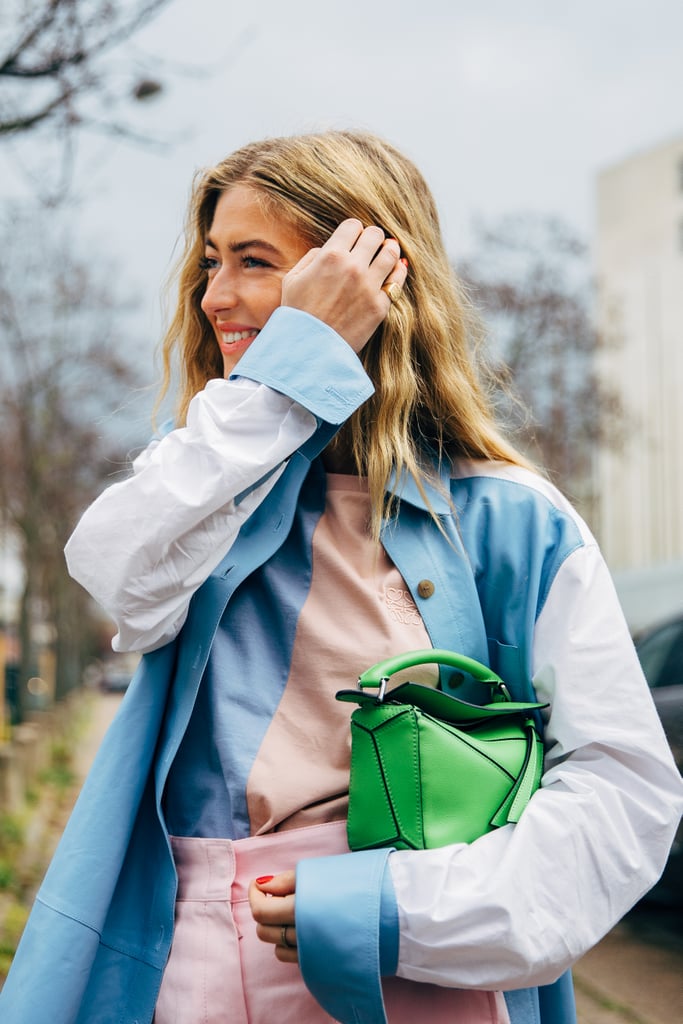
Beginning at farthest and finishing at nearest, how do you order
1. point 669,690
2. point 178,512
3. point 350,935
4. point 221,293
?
point 669,690 < point 221,293 < point 178,512 < point 350,935

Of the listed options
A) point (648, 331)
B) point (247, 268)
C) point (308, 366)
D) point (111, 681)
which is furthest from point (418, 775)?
point (111, 681)

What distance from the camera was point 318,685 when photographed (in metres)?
1.47

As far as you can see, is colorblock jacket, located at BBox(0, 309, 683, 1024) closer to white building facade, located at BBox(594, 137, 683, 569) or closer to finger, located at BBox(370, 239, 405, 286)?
finger, located at BBox(370, 239, 405, 286)

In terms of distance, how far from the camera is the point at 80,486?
18344 millimetres

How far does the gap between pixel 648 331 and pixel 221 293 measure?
45372 mm

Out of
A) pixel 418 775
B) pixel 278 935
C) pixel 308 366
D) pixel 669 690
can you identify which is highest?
pixel 308 366

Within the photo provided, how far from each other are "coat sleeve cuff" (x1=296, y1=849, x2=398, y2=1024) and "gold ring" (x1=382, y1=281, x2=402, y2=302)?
80cm

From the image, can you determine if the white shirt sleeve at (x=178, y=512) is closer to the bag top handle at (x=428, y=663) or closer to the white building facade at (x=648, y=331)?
the bag top handle at (x=428, y=663)

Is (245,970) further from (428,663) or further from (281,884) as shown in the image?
(428,663)

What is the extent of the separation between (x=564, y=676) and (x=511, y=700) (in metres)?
0.14

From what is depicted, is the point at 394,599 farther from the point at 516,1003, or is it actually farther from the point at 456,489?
the point at 516,1003

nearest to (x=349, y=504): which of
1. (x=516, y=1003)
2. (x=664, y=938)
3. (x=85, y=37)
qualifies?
(x=516, y=1003)

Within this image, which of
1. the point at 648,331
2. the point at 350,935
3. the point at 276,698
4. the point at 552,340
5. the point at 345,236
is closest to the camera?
the point at 350,935

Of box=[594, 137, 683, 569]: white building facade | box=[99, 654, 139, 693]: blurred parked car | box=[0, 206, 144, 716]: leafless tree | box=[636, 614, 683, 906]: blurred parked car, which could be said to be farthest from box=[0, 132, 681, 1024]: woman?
box=[99, 654, 139, 693]: blurred parked car
